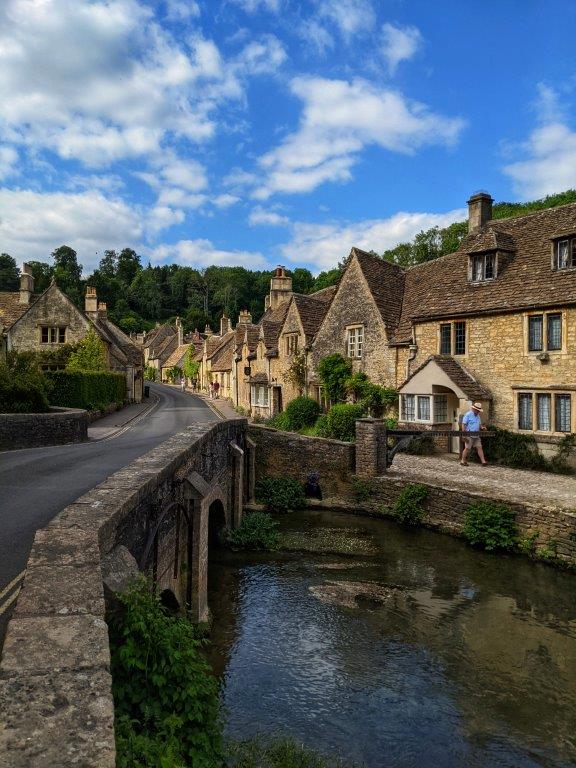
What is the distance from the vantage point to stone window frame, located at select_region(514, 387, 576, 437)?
22844mm

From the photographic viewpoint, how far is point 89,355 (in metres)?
42.0

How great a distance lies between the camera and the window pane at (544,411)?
2362 cm

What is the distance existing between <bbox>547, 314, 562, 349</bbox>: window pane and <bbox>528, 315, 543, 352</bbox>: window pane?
0.44 m

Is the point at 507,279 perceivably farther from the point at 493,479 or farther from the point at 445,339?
the point at 493,479

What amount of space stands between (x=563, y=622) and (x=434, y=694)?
15.3ft

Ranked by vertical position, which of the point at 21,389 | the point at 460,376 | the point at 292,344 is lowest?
the point at 21,389

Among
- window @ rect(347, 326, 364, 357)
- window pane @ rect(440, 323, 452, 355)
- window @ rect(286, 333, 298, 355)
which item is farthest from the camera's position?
window @ rect(286, 333, 298, 355)

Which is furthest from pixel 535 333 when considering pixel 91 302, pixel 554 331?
pixel 91 302

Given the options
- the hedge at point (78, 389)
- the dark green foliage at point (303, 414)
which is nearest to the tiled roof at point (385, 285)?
the dark green foliage at point (303, 414)

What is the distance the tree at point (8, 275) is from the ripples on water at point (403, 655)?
12664cm

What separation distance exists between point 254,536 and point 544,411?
1310cm

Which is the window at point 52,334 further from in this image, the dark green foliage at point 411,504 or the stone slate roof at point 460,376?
the dark green foliage at point 411,504

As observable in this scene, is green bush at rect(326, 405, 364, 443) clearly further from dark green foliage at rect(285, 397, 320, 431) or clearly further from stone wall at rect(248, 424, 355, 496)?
stone wall at rect(248, 424, 355, 496)

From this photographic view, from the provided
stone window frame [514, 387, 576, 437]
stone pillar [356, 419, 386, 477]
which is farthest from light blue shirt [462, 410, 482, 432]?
stone pillar [356, 419, 386, 477]
